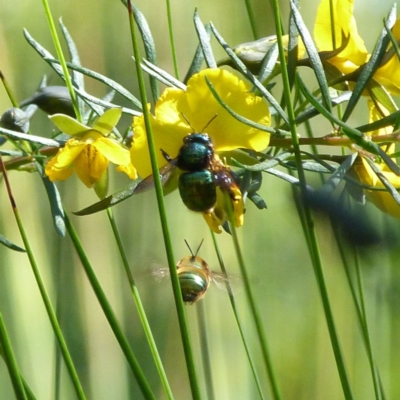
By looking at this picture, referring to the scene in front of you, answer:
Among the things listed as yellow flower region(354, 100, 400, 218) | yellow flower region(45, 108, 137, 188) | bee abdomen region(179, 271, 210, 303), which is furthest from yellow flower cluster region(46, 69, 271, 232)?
bee abdomen region(179, 271, 210, 303)

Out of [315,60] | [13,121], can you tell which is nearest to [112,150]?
[13,121]

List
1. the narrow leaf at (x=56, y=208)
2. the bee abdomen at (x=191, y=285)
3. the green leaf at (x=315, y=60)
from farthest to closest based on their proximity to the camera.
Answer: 1. the bee abdomen at (x=191, y=285)
2. the narrow leaf at (x=56, y=208)
3. the green leaf at (x=315, y=60)

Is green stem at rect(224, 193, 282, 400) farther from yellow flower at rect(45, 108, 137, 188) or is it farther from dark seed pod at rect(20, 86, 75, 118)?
dark seed pod at rect(20, 86, 75, 118)

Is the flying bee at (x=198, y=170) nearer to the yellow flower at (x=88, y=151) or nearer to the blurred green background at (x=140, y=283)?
the yellow flower at (x=88, y=151)

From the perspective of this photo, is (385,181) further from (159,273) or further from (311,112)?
(159,273)

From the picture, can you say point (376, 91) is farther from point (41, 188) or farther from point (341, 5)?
point (41, 188)

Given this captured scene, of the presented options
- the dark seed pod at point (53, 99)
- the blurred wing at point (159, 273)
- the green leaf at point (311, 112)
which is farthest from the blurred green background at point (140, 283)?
the green leaf at point (311, 112)
